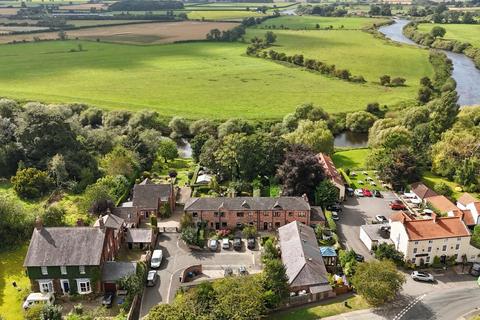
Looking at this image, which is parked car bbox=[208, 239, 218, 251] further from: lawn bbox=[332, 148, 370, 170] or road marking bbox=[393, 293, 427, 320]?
lawn bbox=[332, 148, 370, 170]

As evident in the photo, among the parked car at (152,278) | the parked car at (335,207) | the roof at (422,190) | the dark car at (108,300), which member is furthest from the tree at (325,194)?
the dark car at (108,300)

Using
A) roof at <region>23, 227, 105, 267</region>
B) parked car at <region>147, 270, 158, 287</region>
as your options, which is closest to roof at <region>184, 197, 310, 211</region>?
parked car at <region>147, 270, 158, 287</region>

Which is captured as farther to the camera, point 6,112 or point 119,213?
point 6,112

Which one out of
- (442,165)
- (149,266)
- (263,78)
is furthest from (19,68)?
(442,165)

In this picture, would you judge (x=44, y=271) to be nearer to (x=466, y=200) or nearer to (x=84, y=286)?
(x=84, y=286)

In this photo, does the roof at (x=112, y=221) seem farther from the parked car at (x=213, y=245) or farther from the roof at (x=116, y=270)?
the parked car at (x=213, y=245)

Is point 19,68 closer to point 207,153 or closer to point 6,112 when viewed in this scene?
point 6,112

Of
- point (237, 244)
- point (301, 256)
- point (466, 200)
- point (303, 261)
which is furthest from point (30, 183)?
point (466, 200)
